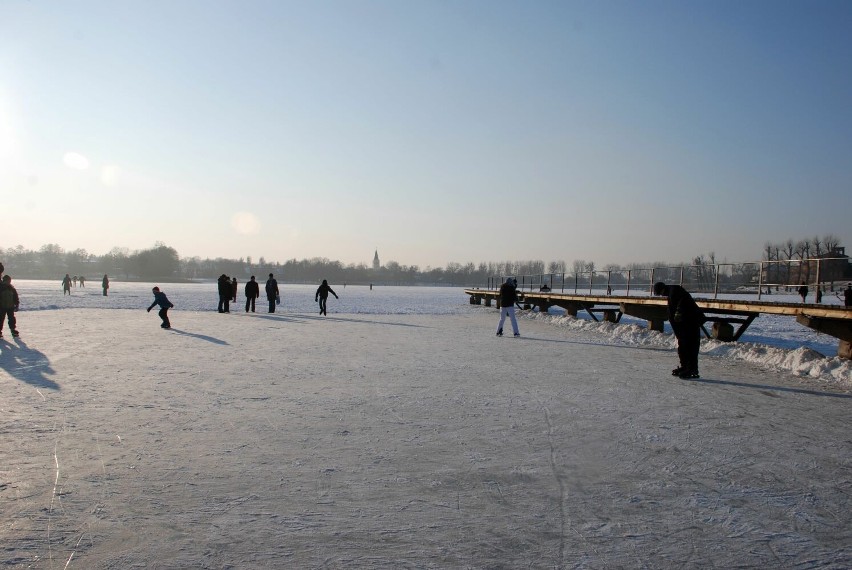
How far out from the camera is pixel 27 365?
7.75 m

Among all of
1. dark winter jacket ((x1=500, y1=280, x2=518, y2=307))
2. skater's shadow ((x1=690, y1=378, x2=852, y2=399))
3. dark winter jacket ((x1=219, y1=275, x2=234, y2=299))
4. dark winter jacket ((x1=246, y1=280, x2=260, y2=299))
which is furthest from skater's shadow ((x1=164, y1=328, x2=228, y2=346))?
skater's shadow ((x1=690, y1=378, x2=852, y2=399))

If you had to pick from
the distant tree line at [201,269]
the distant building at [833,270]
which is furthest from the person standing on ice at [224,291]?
the distant tree line at [201,269]

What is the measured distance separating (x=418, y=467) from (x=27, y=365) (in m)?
7.18

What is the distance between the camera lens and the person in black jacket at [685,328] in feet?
25.3

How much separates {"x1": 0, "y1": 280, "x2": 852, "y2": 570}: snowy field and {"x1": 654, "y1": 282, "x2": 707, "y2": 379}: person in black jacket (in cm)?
56

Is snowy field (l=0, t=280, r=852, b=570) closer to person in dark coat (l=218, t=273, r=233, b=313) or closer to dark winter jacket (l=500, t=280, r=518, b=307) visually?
dark winter jacket (l=500, t=280, r=518, b=307)

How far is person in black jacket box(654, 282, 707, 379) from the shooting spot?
7.71 meters

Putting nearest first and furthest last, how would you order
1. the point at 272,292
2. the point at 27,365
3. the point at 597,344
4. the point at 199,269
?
the point at 27,365, the point at 597,344, the point at 272,292, the point at 199,269

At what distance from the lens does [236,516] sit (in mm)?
2910

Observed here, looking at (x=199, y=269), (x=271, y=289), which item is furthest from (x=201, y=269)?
(x=271, y=289)

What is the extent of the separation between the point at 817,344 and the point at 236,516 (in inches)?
653

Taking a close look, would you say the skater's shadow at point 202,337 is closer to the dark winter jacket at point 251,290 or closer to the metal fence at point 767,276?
the dark winter jacket at point 251,290

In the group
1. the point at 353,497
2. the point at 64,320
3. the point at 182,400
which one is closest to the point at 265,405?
the point at 182,400

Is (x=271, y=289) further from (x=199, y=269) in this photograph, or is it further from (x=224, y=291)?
(x=199, y=269)
